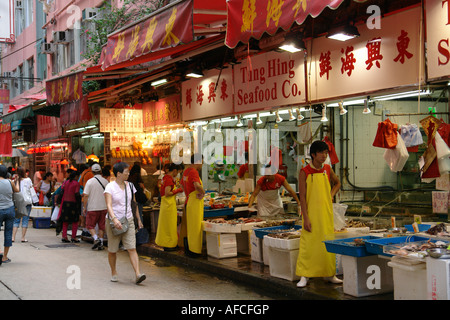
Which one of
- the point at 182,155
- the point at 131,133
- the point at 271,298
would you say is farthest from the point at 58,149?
the point at 271,298

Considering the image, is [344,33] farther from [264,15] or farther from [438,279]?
[438,279]

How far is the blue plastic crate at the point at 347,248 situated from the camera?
6789 millimetres

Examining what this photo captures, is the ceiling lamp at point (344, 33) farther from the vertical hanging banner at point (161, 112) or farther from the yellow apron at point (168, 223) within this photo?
the vertical hanging banner at point (161, 112)

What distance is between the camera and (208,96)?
1240 cm

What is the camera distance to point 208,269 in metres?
9.65

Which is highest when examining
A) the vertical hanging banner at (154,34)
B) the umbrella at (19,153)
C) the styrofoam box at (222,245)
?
the vertical hanging banner at (154,34)

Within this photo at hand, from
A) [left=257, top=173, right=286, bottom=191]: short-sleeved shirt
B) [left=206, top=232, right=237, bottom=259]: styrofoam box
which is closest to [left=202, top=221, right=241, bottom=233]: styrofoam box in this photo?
[left=206, top=232, right=237, bottom=259]: styrofoam box

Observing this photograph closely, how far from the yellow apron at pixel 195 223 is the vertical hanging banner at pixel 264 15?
3615 mm

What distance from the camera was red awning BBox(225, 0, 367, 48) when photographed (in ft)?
21.6

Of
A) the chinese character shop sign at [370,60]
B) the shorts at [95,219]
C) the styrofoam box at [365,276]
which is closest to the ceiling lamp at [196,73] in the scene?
the chinese character shop sign at [370,60]

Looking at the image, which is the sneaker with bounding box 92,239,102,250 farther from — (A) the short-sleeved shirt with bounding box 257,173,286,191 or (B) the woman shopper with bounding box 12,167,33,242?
(A) the short-sleeved shirt with bounding box 257,173,286,191

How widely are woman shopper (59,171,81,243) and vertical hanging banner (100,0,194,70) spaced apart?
4099 mm

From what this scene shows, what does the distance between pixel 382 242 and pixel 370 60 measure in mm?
2956

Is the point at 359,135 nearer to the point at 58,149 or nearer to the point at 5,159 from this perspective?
the point at 58,149
